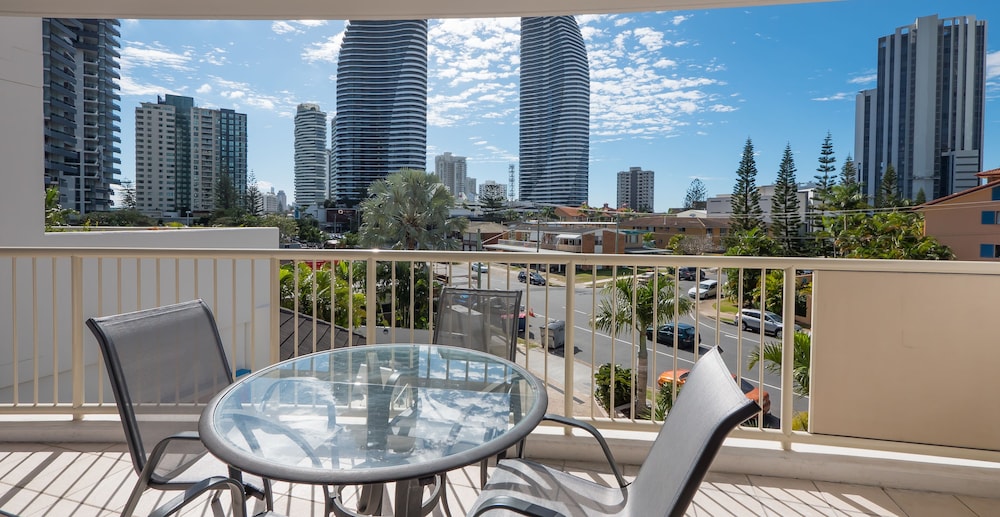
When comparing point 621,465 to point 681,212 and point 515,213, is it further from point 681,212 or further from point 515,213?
Result: point 681,212

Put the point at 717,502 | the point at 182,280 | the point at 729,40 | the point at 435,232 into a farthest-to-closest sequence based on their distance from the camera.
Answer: the point at 729,40 < the point at 435,232 < the point at 182,280 < the point at 717,502

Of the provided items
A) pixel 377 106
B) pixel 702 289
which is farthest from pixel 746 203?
pixel 702 289

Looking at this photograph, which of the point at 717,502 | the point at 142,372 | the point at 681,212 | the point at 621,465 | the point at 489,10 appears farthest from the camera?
the point at 681,212

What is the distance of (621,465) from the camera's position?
99.5 inches

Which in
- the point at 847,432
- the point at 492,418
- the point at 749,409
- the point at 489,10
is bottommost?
the point at 847,432

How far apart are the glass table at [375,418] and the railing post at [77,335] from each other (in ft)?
5.11

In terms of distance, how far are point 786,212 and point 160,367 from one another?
27995mm

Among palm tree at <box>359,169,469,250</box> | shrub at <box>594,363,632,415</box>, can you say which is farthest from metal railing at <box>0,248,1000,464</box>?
palm tree at <box>359,169,469,250</box>

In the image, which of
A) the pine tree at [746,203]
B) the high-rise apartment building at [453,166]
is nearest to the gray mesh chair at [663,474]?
the high-rise apartment building at [453,166]

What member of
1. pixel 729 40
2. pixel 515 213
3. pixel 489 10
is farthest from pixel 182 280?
pixel 729 40

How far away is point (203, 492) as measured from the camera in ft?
3.86

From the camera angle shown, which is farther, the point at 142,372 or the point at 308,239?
the point at 308,239

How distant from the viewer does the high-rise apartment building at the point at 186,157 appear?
2336 cm

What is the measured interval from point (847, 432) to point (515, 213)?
22.7 m
